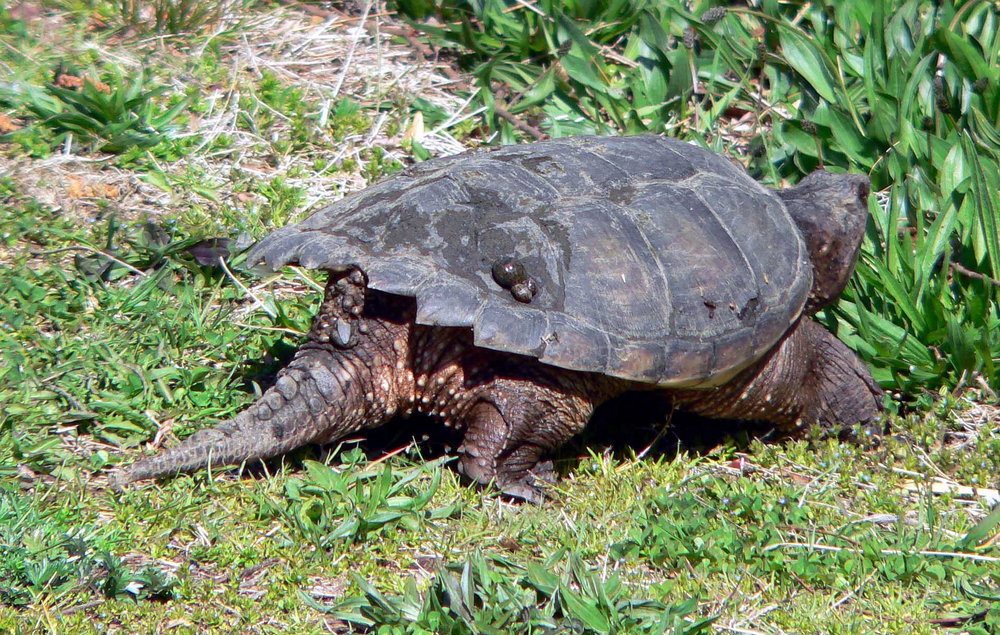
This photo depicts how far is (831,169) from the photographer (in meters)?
4.10

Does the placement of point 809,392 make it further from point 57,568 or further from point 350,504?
point 57,568

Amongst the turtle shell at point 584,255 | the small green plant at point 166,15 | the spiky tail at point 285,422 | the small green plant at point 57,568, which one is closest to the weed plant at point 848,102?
the turtle shell at point 584,255

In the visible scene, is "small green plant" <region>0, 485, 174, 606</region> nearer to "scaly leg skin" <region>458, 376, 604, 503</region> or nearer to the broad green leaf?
"scaly leg skin" <region>458, 376, 604, 503</region>

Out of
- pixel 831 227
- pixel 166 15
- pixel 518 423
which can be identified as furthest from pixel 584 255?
pixel 166 15

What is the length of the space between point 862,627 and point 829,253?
141 centimetres

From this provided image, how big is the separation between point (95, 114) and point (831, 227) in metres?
3.07

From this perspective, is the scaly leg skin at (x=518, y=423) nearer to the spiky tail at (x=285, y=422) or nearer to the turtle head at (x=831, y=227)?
the spiky tail at (x=285, y=422)

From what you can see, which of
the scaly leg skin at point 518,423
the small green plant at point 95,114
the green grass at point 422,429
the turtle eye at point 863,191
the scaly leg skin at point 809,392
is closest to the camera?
the green grass at point 422,429

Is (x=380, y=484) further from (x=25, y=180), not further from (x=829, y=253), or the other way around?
(x=25, y=180)

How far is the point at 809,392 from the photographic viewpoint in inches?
135

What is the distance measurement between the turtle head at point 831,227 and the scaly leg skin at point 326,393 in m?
1.45

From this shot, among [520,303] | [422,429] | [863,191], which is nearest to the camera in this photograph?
[520,303]

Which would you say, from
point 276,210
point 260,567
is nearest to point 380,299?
point 260,567

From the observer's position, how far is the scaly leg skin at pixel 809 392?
3.28 meters
